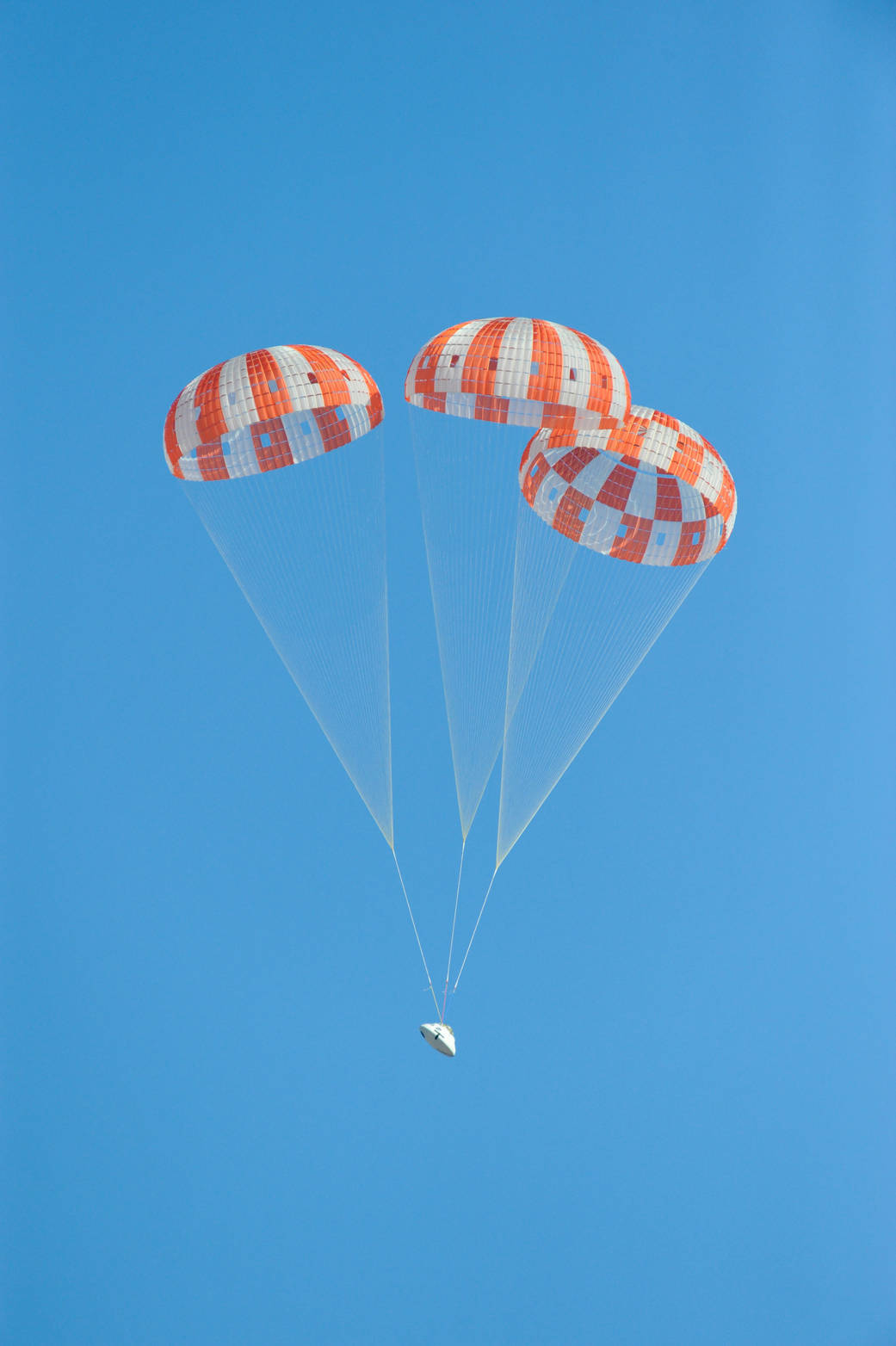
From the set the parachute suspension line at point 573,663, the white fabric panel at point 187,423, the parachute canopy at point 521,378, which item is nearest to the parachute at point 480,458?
the parachute canopy at point 521,378

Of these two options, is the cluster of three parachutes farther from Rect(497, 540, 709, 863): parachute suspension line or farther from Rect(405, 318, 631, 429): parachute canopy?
Rect(405, 318, 631, 429): parachute canopy

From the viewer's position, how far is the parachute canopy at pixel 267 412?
430 centimetres

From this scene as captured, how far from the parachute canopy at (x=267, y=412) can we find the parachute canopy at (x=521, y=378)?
14.6 inches

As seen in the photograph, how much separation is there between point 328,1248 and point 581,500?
4.68m

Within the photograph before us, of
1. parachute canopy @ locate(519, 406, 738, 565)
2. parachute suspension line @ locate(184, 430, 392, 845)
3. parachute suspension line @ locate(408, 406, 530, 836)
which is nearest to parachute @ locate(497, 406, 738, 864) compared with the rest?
parachute canopy @ locate(519, 406, 738, 565)

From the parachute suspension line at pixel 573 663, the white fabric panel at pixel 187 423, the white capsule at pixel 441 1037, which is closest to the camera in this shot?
the white fabric panel at pixel 187 423

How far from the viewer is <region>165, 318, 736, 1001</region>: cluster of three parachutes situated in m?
5.07

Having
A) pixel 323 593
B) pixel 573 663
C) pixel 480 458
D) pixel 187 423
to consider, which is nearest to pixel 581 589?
pixel 573 663

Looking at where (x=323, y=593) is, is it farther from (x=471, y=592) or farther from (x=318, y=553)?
(x=471, y=592)

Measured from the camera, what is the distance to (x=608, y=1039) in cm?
689

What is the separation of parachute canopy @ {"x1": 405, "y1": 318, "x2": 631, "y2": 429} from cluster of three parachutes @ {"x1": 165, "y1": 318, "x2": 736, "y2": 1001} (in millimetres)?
340

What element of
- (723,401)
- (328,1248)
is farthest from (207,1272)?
(723,401)

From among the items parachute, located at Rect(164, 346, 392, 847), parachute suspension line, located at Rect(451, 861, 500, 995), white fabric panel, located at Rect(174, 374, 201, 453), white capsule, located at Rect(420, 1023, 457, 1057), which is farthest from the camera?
parachute suspension line, located at Rect(451, 861, 500, 995)

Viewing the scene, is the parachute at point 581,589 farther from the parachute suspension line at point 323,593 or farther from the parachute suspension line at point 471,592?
the parachute suspension line at point 323,593
